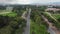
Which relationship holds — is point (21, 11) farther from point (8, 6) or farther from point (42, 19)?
point (42, 19)

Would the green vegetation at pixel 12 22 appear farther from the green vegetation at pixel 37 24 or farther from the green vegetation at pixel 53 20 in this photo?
the green vegetation at pixel 53 20

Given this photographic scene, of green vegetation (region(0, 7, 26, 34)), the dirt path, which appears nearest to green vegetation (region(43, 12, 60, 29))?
the dirt path

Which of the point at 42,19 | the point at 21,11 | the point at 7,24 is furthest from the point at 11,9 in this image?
the point at 42,19

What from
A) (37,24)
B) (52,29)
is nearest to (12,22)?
(37,24)

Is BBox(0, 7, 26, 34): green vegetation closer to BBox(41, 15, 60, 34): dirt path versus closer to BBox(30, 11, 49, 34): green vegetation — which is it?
BBox(30, 11, 49, 34): green vegetation

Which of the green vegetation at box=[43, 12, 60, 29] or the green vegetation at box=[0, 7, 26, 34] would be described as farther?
the green vegetation at box=[43, 12, 60, 29]

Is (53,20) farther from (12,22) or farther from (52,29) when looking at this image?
(12,22)

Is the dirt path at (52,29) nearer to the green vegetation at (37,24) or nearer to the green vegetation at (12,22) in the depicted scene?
the green vegetation at (37,24)

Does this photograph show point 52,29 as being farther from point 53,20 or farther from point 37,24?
point 37,24

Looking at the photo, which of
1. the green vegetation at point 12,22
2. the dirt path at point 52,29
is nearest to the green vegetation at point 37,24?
the dirt path at point 52,29

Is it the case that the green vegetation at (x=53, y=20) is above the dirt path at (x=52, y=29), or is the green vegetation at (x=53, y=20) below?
above

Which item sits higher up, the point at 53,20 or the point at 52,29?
the point at 53,20

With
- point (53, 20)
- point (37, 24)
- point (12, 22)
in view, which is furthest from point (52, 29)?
point (12, 22)

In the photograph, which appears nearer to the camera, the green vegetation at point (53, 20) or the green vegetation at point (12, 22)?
the green vegetation at point (12, 22)
